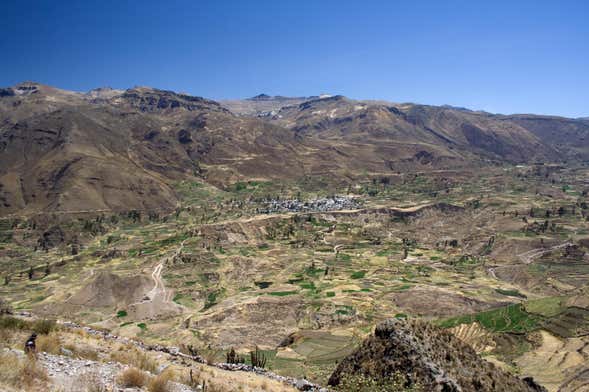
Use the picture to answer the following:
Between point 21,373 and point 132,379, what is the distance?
2996mm

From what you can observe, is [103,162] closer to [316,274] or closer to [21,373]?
[316,274]

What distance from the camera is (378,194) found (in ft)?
544

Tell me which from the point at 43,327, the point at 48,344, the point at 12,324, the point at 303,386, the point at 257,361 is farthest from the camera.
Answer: the point at 257,361

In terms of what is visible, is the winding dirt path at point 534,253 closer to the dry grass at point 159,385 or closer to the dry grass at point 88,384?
the dry grass at point 159,385

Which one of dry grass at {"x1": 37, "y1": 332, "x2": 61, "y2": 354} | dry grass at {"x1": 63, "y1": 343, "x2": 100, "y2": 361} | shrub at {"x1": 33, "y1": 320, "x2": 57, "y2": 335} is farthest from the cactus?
dry grass at {"x1": 37, "y1": 332, "x2": 61, "y2": 354}

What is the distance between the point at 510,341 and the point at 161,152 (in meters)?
164

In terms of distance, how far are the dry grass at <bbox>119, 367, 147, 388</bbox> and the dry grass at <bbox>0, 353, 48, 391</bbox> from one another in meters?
2.14

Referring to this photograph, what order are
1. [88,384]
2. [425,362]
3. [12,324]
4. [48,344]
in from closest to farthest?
[88,384]
[48,344]
[12,324]
[425,362]

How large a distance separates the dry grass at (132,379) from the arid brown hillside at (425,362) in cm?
913

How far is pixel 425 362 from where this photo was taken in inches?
759

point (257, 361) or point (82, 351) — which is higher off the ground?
point (82, 351)

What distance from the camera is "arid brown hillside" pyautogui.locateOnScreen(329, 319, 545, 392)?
1886cm

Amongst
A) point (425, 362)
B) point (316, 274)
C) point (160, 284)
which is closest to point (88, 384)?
point (425, 362)

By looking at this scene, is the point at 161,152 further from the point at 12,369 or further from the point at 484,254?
the point at 12,369
